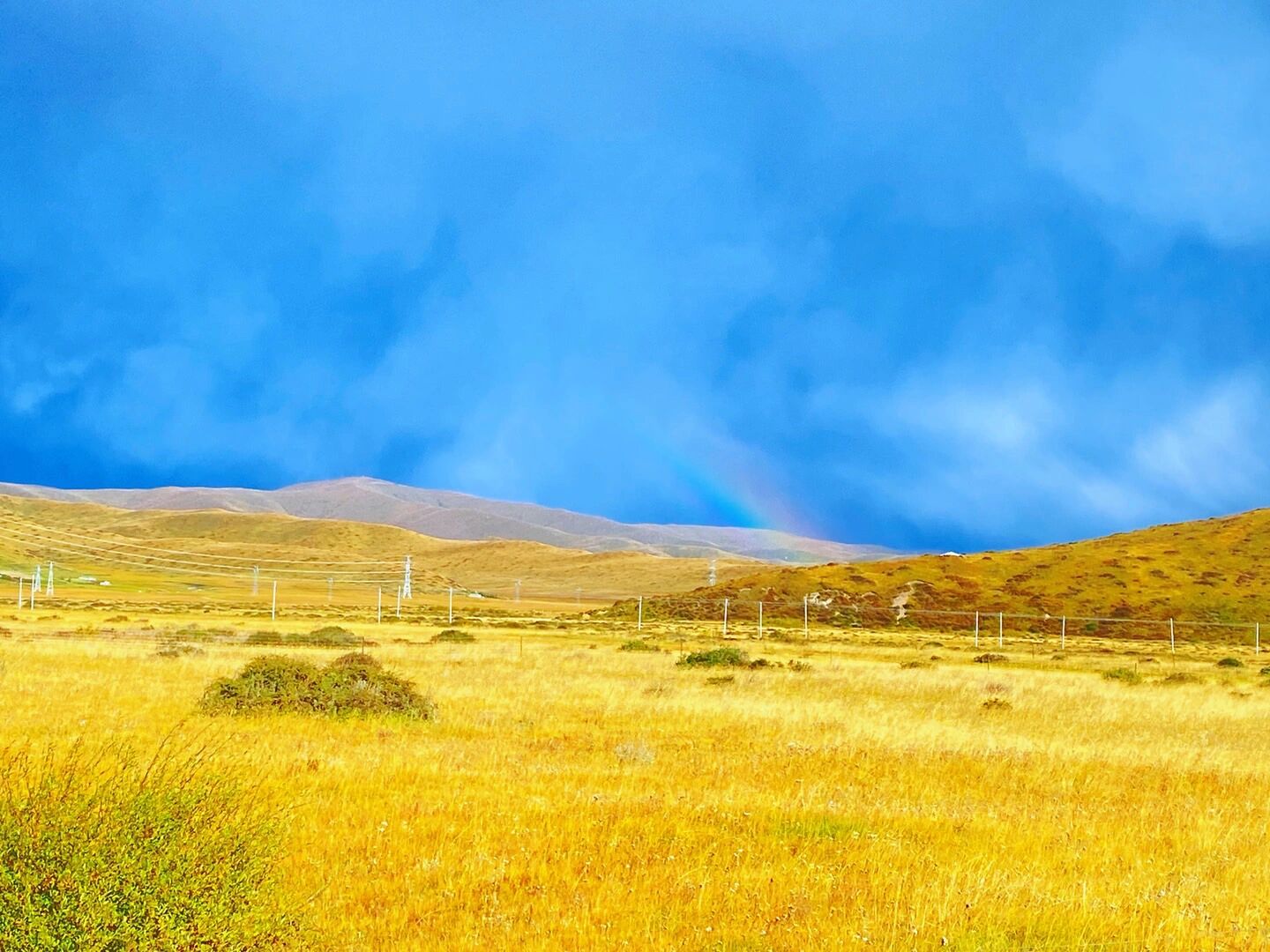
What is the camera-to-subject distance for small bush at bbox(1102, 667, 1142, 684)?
1164 inches

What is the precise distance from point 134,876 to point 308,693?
11543 mm

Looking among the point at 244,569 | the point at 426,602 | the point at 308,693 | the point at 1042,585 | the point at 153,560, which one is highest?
the point at 153,560

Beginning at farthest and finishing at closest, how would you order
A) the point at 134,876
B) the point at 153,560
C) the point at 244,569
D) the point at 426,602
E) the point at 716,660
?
the point at 153,560 < the point at 244,569 < the point at 426,602 < the point at 716,660 < the point at 134,876

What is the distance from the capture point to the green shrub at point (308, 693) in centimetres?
1490

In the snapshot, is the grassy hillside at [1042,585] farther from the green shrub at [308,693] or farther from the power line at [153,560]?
the power line at [153,560]

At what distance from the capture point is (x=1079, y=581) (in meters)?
78.8

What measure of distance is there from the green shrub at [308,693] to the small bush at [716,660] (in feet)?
48.5

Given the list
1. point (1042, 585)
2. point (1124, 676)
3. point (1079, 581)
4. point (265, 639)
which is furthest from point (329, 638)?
point (1079, 581)

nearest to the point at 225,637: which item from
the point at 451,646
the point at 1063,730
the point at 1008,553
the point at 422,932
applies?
the point at 451,646

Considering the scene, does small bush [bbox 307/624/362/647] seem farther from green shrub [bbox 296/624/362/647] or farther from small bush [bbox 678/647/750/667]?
small bush [bbox 678/647/750/667]

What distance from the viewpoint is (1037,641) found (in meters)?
57.2

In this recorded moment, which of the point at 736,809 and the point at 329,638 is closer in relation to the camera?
the point at 736,809

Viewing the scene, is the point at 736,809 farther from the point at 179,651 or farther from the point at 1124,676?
the point at 1124,676

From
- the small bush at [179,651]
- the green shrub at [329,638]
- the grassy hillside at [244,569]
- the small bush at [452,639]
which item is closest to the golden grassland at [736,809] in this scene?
the small bush at [179,651]
